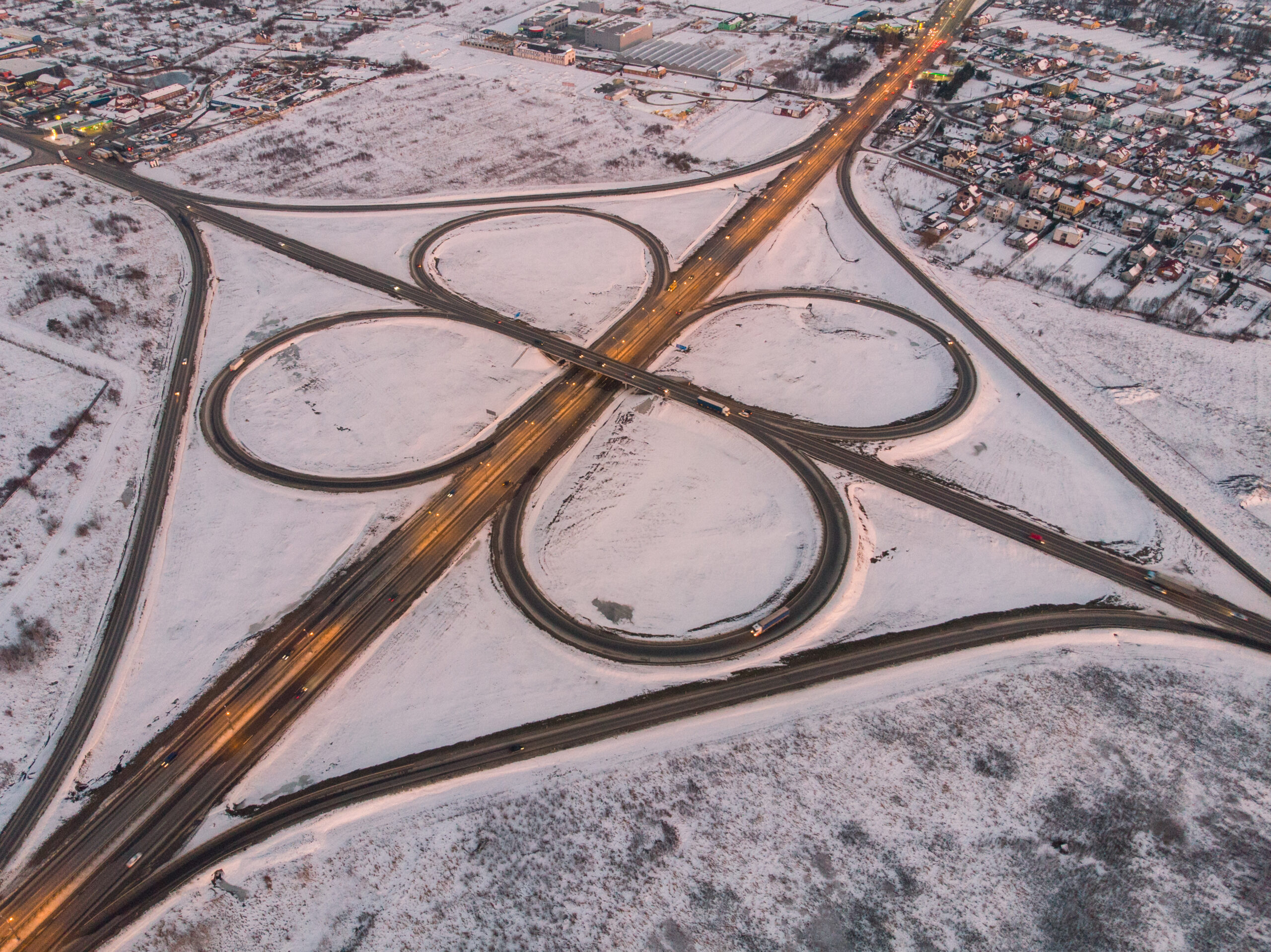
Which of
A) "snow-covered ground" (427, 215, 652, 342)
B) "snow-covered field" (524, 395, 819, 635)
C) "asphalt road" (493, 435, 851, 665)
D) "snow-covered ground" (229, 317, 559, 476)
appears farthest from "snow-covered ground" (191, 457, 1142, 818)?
"snow-covered ground" (427, 215, 652, 342)

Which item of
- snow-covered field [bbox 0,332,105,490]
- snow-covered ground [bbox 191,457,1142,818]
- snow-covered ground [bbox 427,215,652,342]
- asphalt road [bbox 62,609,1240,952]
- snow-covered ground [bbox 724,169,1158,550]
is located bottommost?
asphalt road [bbox 62,609,1240,952]

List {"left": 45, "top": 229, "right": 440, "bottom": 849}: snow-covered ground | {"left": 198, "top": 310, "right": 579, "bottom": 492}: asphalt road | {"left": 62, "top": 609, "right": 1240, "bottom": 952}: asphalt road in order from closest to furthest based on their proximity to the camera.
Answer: {"left": 62, "top": 609, "right": 1240, "bottom": 952}: asphalt road → {"left": 45, "top": 229, "right": 440, "bottom": 849}: snow-covered ground → {"left": 198, "top": 310, "right": 579, "bottom": 492}: asphalt road

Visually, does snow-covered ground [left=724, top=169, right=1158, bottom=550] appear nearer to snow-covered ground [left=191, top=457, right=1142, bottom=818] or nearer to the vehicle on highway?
snow-covered ground [left=191, top=457, right=1142, bottom=818]

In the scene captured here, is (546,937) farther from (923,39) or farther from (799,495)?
(923,39)

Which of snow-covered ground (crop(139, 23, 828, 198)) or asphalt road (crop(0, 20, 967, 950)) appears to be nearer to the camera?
asphalt road (crop(0, 20, 967, 950))

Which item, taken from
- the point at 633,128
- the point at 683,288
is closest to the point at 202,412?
the point at 683,288

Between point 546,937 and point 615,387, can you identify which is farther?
point 615,387

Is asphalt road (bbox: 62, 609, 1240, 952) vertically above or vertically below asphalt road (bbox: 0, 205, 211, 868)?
below
